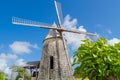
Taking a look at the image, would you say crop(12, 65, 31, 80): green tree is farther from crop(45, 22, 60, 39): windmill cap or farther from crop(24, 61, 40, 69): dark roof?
crop(45, 22, 60, 39): windmill cap

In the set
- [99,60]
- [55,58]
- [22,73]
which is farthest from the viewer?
[22,73]

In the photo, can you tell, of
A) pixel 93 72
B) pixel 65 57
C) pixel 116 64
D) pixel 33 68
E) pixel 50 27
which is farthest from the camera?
pixel 33 68

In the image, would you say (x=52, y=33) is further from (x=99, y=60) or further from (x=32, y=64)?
(x=99, y=60)

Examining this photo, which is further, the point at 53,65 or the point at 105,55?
the point at 53,65

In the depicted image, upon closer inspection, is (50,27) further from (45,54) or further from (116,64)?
(116,64)

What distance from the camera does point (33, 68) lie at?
38094mm

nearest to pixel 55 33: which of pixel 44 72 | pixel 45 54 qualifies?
pixel 45 54

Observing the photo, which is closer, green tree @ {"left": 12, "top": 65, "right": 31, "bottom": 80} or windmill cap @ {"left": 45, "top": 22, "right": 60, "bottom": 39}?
windmill cap @ {"left": 45, "top": 22, "right": 60, "bottom": 39}

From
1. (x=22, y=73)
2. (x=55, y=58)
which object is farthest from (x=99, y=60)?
(x=22, y=73)

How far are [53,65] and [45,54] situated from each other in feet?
6.98

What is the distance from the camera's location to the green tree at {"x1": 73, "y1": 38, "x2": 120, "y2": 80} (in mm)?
15102

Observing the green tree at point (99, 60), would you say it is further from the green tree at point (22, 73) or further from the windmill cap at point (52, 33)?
the green tree at point (22, 73)

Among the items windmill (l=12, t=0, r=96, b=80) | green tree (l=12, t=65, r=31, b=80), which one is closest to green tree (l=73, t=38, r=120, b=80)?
windmill (l=12, t=0, r=96, b=80)

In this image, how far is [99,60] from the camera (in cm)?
1503
